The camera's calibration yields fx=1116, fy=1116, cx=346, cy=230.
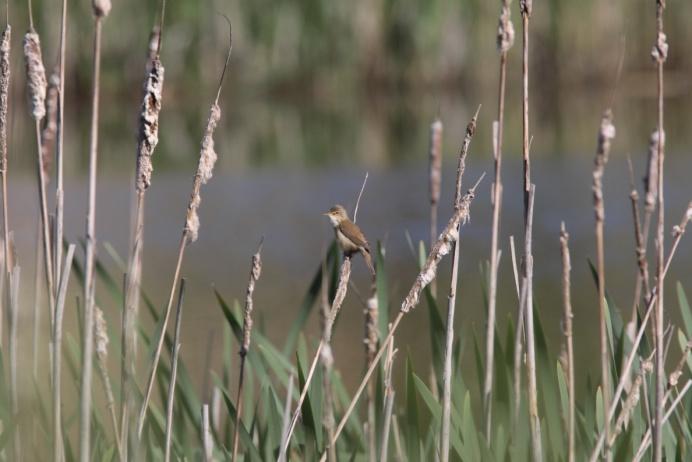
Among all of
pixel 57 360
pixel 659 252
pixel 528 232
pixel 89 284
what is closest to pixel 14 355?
pixel 57 360

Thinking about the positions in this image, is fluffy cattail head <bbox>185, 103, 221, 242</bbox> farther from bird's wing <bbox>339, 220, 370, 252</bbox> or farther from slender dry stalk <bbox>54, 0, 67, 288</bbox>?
bird's wing <bbox>339, 220, 370, 252</bbox>

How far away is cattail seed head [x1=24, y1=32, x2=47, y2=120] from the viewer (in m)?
1.21

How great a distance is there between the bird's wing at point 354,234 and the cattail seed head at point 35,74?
50 centimetres

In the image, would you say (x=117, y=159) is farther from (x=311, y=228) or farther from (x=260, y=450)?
(x=260, y=450)

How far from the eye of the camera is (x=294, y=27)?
42.1 ft

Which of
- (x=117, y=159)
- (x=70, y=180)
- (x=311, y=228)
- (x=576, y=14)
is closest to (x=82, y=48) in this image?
(x=117, y=159)

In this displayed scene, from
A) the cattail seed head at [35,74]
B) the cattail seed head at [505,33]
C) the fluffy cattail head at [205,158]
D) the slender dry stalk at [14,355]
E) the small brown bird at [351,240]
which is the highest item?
the cattail seed head at [505,33]

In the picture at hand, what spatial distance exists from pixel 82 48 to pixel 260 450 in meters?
11.4

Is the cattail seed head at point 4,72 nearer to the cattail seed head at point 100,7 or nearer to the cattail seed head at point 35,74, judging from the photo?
the cattail seed head at point 35,74

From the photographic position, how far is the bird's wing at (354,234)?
160cm

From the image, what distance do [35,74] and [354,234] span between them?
569 millimetres

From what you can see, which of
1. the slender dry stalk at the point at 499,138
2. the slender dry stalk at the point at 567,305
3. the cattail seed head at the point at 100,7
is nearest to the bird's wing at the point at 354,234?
the slender dry stalk at the point at 499,138

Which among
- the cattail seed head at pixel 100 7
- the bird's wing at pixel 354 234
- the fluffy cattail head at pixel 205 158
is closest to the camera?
the cattail seed head at pixel 100 7

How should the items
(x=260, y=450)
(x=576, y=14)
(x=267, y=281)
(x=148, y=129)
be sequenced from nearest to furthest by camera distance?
(x=148, y=129)
(x=260, y=450)
(x=267, y=281)
(x=576, y=14)
